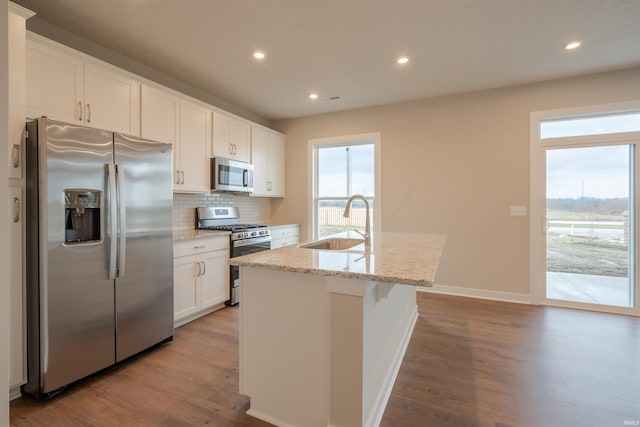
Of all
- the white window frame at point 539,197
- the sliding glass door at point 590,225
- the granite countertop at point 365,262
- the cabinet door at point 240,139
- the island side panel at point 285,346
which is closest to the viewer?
the granite countertop at point 365,262

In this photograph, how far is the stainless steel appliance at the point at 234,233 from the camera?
137 inches

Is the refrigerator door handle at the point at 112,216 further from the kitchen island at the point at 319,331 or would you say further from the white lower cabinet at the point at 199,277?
the kitchen island at the point at 319,331

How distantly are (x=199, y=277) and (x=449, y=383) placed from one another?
242 cm

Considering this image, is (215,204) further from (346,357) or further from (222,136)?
(346,357)

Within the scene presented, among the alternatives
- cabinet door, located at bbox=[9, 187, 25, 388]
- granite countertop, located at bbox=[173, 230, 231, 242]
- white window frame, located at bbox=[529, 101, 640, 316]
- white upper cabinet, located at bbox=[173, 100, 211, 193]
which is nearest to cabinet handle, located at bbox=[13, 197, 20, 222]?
cabinet door, located at bbox=[9, 187, 25, 388]

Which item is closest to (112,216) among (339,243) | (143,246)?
(143,246)

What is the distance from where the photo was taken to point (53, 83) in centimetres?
210

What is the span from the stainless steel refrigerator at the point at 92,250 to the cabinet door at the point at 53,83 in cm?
32

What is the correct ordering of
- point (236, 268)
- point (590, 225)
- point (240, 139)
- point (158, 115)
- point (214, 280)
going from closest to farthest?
point (158, 115) → point (214, 280) → point (590, 225) → point (236, 268) → point (240, 139)

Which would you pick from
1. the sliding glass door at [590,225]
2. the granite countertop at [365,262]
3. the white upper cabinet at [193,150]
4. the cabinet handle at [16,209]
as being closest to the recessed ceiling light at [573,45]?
the sliding glass door at [590,225]

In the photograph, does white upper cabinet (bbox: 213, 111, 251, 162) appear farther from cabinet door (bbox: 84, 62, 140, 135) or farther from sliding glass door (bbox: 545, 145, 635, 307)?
sliding glass door (bbox: 545, 145, 635, 307)

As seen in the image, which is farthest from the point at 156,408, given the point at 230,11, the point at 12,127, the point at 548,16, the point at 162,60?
the point at 548,16

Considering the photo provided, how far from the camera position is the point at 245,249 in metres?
3.58

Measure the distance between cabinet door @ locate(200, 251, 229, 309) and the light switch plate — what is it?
139 inches
